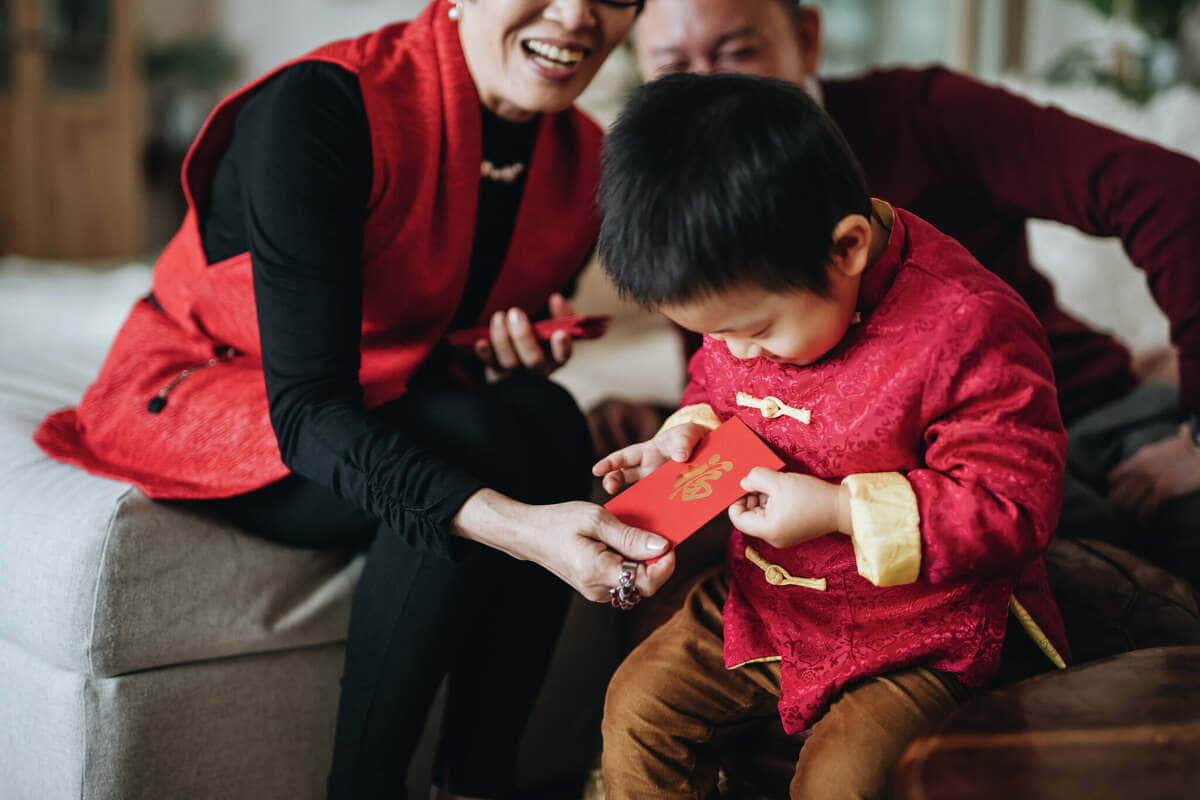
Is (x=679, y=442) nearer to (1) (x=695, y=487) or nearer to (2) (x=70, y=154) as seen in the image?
(1) (x=695, y=487)

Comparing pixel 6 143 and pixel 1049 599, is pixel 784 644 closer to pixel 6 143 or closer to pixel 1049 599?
pixel 1049 599

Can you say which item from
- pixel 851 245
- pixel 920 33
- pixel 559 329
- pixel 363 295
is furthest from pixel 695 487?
pixel 920 33

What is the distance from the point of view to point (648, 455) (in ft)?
2.93

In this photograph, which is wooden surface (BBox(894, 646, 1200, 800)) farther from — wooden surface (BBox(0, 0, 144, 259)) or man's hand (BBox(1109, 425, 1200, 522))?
wooden surface (BBox(0, 0, 144, 259))

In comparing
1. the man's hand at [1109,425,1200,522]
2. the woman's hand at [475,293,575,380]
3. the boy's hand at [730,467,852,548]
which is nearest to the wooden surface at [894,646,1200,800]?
the boy's hand at [730,467,852,548]

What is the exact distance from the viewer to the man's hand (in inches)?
45.6

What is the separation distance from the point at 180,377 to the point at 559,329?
417 millimetres

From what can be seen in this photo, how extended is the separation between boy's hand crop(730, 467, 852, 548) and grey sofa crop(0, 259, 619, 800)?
0.58m

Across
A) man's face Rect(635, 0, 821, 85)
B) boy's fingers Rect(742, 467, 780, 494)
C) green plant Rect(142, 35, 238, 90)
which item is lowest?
green plant Rect(142, 35, 238, 90)

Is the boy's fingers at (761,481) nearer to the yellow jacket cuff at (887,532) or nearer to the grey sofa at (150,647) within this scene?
the yellow jacket cuff at (887,532)

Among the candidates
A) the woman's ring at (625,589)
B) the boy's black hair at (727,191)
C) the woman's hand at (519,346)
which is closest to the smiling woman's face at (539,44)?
the woman's hand at (519,346)

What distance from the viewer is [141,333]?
1145mm

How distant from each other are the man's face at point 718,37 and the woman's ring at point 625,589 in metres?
0.72

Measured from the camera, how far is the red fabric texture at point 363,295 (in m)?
1.03
